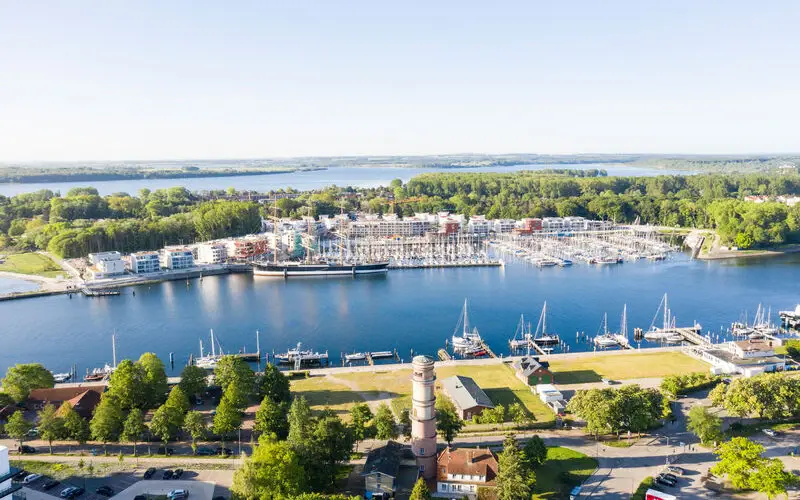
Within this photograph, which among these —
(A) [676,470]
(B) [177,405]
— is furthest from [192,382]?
(A) [676,470]

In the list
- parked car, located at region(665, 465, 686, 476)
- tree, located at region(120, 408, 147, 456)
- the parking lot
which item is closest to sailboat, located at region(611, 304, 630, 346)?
parked car, located at region(665, 465, 686, 476)

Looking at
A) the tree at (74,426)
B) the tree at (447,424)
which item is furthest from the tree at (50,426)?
the tree at (447,424)

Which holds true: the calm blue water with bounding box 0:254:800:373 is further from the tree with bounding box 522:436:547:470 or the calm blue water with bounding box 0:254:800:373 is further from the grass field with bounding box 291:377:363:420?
the tree with bounding box 522:436:547:470

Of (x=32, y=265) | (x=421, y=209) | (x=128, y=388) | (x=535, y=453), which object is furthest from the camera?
(x=421, y=209)

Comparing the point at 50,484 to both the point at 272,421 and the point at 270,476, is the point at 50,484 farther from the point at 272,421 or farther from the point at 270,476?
the point at 270,476

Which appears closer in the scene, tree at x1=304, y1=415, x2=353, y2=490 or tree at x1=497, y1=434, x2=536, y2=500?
tree at x1=497, y1=434, x2=536, y2=500

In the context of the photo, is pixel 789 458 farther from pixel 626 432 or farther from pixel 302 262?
pixel 302 262
